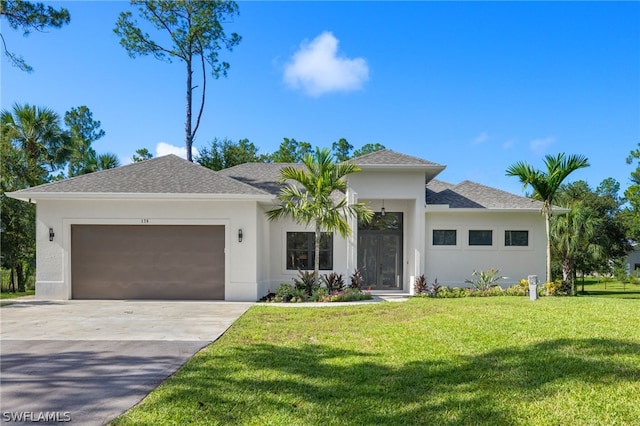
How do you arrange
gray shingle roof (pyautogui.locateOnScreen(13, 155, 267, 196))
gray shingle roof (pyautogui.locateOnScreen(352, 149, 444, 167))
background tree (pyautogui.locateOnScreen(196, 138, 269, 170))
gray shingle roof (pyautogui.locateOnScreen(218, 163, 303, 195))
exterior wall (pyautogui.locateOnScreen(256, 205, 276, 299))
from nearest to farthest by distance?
gray shingle roof (pyautogui.locateOnScreen(13, 155, 267, 196)), exterior wall (pyautogui.locateOnScreen(256, 205, 276, 299)), gray shingle roof (pyautogui.locateOnScreen(352, 149, 444, 167)), gray shingle roof (pyautogui.locateOnScreen(218, 163, 303, 195)), background tree (pyautogui.locateOnScreen(196, 138, 269, 170))

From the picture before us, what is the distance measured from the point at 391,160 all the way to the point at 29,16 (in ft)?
44.5

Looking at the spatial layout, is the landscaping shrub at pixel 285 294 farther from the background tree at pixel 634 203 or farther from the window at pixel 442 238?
the background tree at pixel 634 203

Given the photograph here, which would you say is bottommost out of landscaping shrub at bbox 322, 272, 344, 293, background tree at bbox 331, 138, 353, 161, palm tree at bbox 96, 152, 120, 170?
landscaping shrub at bbox 322, 272, 344, 293

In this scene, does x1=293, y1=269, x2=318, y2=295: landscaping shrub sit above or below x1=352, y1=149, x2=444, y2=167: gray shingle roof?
below

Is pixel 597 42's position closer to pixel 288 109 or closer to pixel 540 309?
pixel 540 309

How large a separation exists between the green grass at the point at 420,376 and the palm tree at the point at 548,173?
6.81m

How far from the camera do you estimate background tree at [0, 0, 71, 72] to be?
1357 cm

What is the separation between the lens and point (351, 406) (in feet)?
13.6

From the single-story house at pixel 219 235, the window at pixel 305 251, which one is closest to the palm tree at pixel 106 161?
the single-story house at pixel 219 235

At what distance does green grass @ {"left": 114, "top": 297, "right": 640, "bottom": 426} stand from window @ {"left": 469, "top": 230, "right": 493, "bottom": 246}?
7397mm

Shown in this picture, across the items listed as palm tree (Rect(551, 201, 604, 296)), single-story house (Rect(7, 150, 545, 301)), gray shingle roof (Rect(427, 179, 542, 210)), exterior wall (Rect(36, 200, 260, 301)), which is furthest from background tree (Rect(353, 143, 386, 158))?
exterior wall (Rect(36, 200, 260, 301))

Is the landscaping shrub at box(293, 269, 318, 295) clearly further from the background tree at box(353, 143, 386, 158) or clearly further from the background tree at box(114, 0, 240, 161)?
the background tree at box(353, 143, 386, 158)

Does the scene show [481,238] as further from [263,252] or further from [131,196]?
[131,196]

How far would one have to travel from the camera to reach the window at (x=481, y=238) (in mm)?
15172
